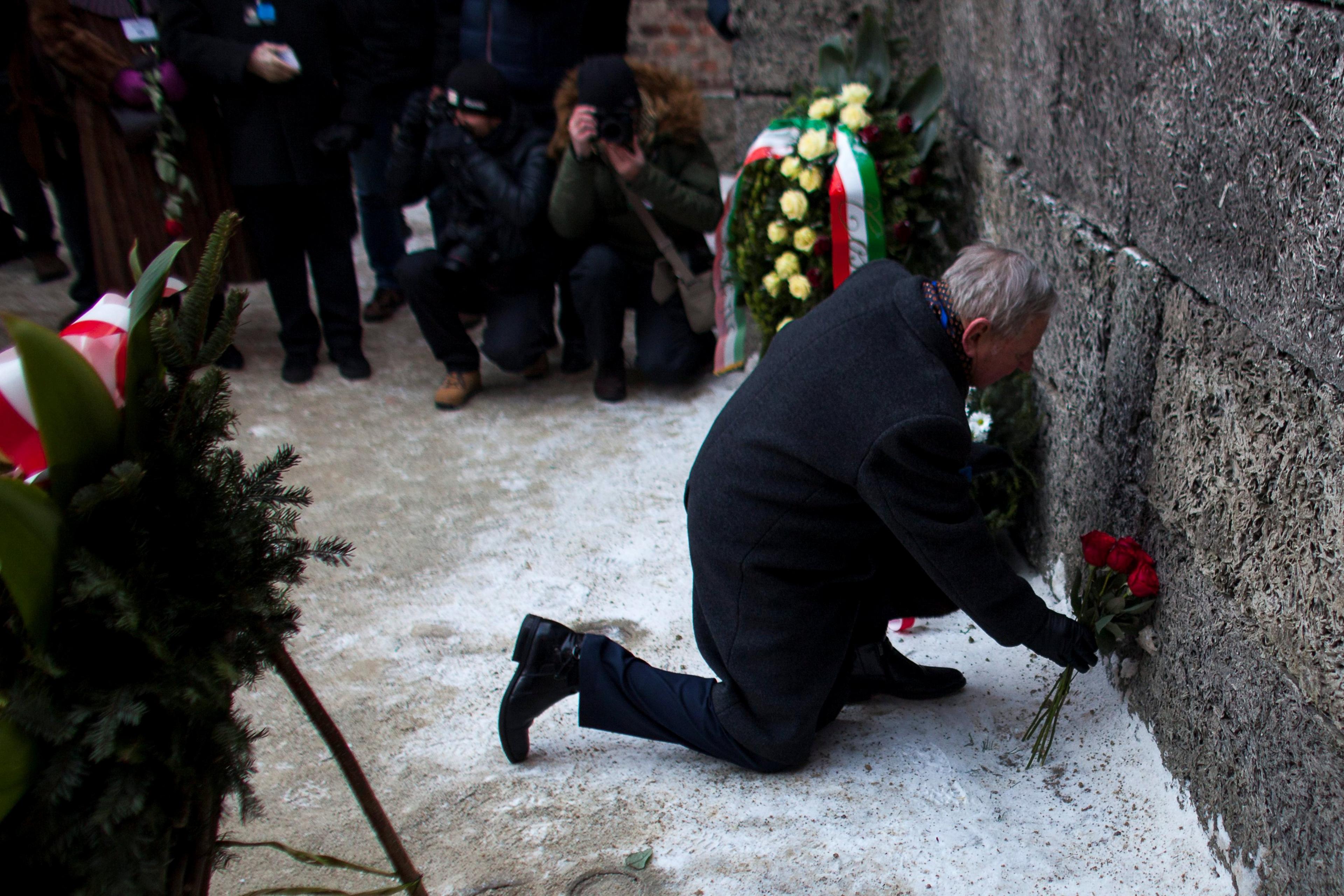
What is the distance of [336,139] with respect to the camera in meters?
4.12

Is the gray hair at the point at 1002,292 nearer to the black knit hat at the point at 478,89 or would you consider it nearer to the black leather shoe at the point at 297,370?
the black knit hat at the point at 478,89

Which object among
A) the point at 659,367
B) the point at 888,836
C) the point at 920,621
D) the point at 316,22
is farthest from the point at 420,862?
the point at 316,22

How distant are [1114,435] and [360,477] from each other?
252cm

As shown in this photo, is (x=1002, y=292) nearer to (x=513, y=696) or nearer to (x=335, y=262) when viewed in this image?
(x=513, y=696)

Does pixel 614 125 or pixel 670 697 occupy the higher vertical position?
pixel 614 125

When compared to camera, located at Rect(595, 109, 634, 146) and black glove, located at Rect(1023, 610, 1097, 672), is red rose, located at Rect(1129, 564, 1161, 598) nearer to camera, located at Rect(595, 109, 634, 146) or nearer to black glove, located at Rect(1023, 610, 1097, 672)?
black glove, located at Rect(1023, 610, 1097, 672)

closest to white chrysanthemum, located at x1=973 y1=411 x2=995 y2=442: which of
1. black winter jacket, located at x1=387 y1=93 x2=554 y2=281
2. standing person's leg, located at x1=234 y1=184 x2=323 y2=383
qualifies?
black winter jacket, located at x1=387 y1=93 x2=554 y2=281

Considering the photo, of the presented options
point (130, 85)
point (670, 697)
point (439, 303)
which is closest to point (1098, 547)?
point (670, 697)

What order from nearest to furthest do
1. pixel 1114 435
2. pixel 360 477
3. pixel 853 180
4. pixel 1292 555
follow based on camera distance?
pixel 1292 555, pixel 1114 435, pixel 853 180, pixel 360 477

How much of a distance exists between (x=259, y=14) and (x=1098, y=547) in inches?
142

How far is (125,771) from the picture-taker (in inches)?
44.5

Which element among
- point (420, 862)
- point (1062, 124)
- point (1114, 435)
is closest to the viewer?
point (420, 862)

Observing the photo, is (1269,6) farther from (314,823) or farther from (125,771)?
(314,823)

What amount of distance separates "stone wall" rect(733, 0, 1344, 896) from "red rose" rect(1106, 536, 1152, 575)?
0.20 ft
